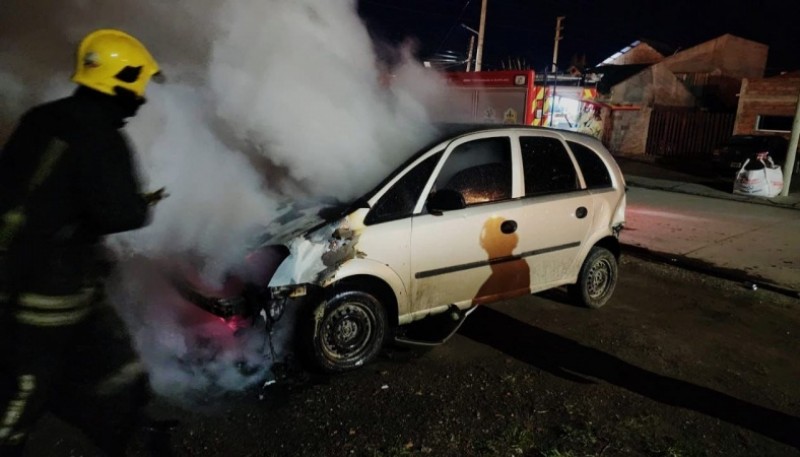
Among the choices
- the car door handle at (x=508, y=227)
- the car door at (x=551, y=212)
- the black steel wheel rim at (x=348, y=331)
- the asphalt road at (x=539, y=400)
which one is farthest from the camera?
the car door at (x=551, y=212)

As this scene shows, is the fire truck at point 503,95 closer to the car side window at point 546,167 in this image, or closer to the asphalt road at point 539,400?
the car side window at point 546,167

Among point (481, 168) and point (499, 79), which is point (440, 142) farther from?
point (499, 79)

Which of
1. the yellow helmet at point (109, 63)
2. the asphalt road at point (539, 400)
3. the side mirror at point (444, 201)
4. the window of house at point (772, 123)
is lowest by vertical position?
the asphalt road at point (539, 400)

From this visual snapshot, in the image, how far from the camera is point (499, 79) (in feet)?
32.7

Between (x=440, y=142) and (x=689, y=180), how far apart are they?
46.1 feet

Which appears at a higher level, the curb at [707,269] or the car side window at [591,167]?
the car side window at [591,167]

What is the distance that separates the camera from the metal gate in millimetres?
22797

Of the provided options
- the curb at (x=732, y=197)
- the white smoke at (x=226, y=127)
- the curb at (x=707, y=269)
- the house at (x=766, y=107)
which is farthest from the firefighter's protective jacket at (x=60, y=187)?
the house at (x=766, y=107)

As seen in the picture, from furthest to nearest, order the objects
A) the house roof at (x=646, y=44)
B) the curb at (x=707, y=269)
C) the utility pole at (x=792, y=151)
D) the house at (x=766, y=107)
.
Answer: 1. the house roof at (x=646, y=44)
2. the house at (x=766, y=107)
3. the utility pole at (x=792, y=151)
4. the curb at (x=707, y=269)

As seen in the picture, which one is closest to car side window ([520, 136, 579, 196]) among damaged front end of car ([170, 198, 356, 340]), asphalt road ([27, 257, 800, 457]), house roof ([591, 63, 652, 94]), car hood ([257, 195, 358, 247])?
asphalt road ([27, 257, 800, 457])

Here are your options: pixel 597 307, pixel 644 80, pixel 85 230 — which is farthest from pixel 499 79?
pixel 644 80

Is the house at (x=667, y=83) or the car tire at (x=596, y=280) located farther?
the house at (x=667, y=83)

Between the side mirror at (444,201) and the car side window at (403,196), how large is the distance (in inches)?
4.5

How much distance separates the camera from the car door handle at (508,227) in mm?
4363
